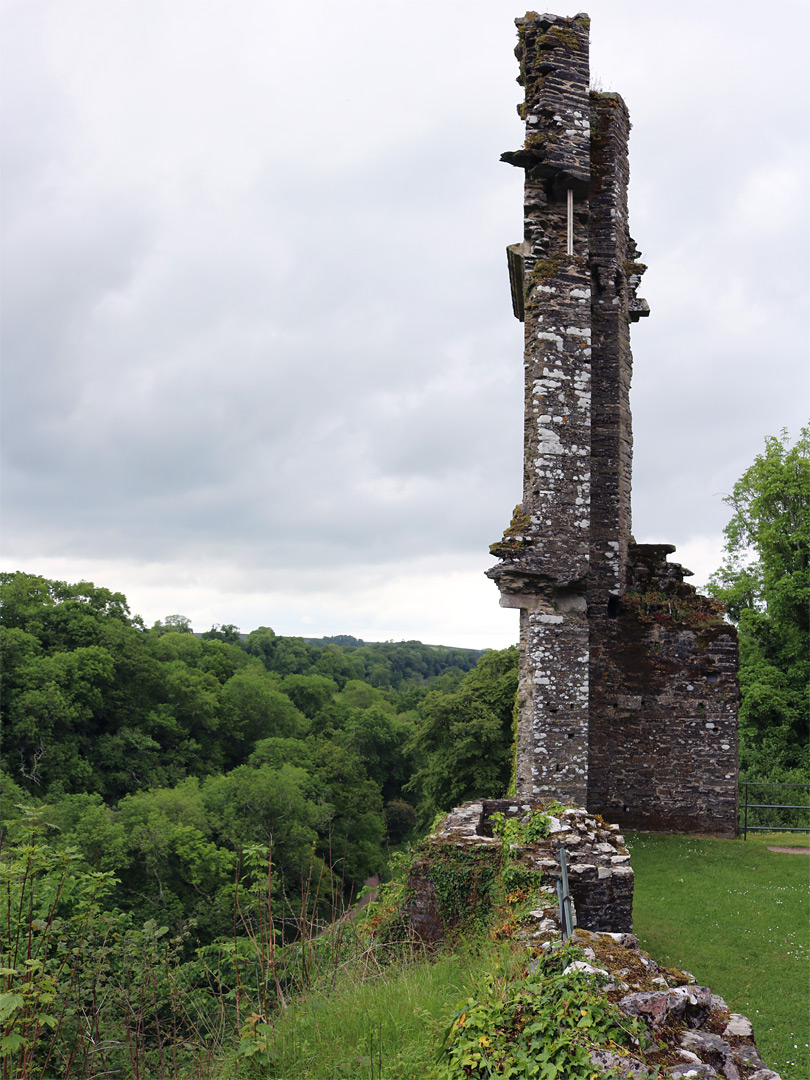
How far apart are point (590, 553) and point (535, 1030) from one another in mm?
8864

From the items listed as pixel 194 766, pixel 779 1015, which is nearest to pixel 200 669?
pixel 194 766

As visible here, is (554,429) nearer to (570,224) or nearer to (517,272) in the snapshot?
(570,224)

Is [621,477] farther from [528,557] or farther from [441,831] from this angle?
[441,831]

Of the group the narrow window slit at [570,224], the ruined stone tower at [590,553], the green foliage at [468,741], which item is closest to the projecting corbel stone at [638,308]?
the ruined stone tower at [590,553]

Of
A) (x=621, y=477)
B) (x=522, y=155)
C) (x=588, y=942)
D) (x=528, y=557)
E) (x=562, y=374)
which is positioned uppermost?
(x=522, y=155)

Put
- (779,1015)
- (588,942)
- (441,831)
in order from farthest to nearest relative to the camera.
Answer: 1. (441,831)
2. (779,1015)
3. (588,942)

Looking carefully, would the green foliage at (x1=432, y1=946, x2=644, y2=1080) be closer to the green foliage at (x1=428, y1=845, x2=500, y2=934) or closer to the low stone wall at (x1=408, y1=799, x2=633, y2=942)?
the low stone wall at (x1=408, y1=799, x2=633, y2=942)

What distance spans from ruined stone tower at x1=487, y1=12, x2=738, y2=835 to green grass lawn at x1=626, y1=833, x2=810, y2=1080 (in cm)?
85

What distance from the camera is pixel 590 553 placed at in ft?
37.1

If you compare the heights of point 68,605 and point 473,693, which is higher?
point 68,605

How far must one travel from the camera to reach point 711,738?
11.3 metres

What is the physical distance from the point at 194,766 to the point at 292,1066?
1530 inches

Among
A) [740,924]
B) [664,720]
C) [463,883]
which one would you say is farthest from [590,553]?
[463,883]

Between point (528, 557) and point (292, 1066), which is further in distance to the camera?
point (528, 557)
